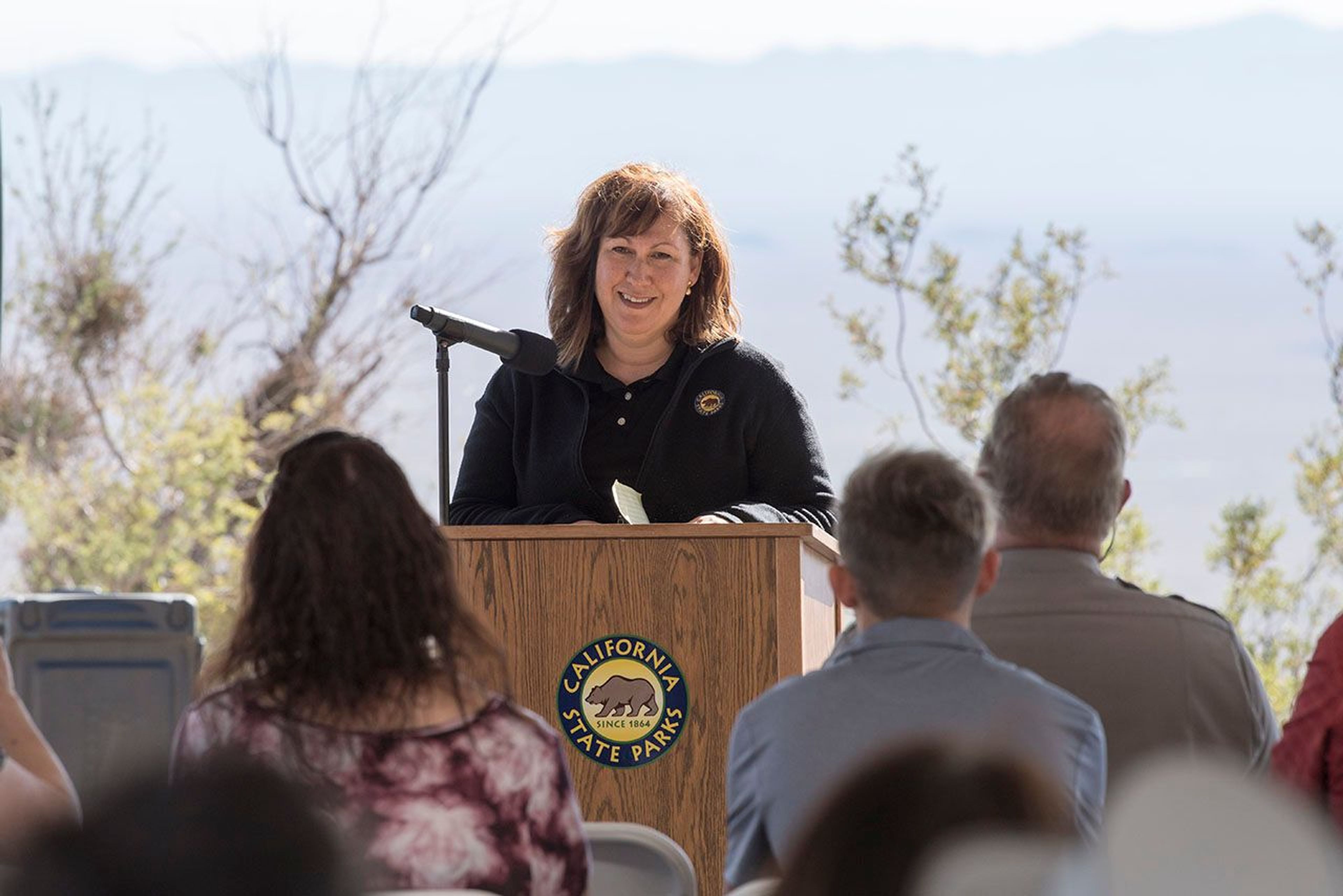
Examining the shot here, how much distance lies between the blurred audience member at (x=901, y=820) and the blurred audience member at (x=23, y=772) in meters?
1.02

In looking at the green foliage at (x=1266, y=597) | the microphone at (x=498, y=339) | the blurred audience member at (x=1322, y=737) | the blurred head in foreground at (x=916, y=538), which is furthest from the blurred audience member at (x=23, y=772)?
the green foliage at (x=1266, y=597)

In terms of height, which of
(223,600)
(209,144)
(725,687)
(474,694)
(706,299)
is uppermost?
(209,144)

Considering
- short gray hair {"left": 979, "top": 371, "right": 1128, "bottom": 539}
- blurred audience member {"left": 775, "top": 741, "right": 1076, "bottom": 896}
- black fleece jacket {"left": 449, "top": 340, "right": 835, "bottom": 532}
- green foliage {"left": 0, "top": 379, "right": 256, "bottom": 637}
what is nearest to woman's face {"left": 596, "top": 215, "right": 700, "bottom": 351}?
black fleece jacket {"left": 449, "top": 340, "right": 835, "bottom": 532}

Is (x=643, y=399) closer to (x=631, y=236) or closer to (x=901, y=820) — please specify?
(x=631, y=236)

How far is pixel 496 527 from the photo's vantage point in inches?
117

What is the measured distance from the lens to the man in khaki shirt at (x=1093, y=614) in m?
2.26

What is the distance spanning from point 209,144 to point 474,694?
7.24m

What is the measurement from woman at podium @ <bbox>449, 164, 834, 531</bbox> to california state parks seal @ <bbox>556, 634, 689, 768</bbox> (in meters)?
0.53

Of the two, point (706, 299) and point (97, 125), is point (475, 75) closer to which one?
point (97, 125)

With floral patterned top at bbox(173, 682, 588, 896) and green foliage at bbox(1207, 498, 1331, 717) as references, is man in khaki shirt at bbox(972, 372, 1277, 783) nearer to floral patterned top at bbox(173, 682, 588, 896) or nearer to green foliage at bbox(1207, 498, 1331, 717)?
floral patterned top at bbox(173, 682, 588, 896)

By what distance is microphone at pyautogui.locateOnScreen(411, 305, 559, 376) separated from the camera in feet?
9.97

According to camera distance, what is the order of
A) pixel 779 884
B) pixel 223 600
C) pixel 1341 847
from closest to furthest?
pixel 779 884 < pixel 1341 847 < pixel 223 600

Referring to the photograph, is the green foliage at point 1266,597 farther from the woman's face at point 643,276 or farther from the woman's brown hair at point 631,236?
the woman's face at point 643,276

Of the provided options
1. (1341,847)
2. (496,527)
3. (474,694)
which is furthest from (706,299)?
(1341,847)
